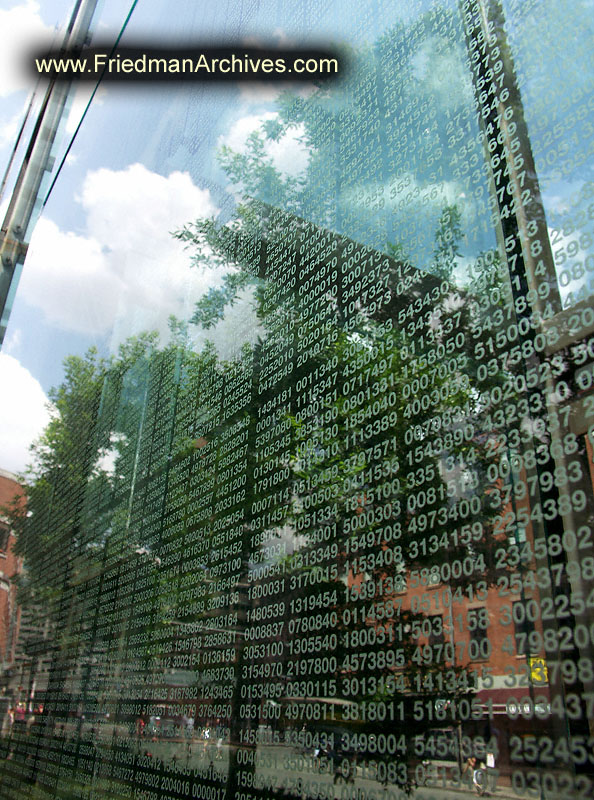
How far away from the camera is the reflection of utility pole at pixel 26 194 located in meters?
2.80

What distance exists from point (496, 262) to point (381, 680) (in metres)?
0.44

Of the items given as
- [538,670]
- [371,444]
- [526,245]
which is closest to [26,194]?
[371,444]

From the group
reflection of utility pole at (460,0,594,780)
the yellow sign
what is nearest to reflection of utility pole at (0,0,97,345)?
reflection of utility pole at (460,0,594,780)

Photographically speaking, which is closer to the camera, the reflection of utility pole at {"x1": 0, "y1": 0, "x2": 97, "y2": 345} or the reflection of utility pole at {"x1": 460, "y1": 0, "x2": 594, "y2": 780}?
the reflection of utility pole at {"x1": 460, "y1": 0, "x2": 594, "y2": 780}

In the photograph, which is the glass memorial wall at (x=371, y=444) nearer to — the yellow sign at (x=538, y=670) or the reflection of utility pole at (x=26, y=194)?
the yellow sign at (x=538, y=670)

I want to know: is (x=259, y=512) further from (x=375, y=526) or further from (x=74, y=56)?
(x=74, y=56)

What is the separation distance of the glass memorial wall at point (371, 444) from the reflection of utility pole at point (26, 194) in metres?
1.55

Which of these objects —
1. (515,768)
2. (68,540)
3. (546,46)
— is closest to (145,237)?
(68,540)

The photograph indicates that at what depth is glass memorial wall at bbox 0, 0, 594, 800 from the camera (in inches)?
20.4

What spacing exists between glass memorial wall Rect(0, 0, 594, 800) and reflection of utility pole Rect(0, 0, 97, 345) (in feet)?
5.08

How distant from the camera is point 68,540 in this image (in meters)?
2.10

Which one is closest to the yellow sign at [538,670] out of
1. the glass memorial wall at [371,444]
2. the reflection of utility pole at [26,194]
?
the glass memorial wall at [371,444]

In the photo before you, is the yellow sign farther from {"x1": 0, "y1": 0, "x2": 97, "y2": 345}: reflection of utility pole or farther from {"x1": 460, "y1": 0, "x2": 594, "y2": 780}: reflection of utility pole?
{"x1": 0, "y1": 0, "x2": 97, "y2": 345}: reflection of utility pole

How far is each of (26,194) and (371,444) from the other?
9.61 feet
